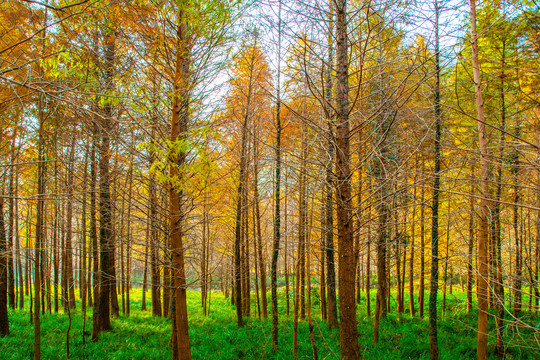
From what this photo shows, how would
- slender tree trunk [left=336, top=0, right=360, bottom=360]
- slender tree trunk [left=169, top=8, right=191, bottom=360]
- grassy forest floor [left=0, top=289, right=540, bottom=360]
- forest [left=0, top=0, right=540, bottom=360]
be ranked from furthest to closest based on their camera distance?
grassy forest floor [left=0, top=289, right=540, bottom=360] → slender tree trunk [left=169, top=8, right=191, bottom=360] → slender tree trunk [left=336, top=0, right=360, bottom=360] → forest [left=0, top=0, right=540, bottom=360]

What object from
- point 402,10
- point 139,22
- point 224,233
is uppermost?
point 139,22

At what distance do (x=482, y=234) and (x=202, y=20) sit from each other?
7184mm

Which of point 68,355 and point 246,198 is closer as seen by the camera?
point 68,355

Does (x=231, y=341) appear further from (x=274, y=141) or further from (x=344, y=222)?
(x=344, y=222)

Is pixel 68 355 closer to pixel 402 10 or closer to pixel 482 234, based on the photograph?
pixel 402 10

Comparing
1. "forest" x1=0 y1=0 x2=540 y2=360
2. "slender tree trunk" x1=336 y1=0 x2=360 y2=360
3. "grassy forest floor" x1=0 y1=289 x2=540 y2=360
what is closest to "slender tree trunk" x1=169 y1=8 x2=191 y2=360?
"forest" x1=0 y1=0 x2=540 y2=360

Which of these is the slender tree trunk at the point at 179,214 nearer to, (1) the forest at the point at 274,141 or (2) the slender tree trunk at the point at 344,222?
(1) the forest at the point at 274,141

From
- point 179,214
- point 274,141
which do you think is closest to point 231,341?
point 179,214

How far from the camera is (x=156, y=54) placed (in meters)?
4.36

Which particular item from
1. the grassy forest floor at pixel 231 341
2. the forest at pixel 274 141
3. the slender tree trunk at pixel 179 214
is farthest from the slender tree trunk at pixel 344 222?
the grassy forest floor at pixel 231 341

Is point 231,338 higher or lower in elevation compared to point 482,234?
lower

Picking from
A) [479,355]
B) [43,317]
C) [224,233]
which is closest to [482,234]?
[479,355]

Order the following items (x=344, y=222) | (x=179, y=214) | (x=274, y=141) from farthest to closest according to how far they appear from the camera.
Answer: (x=274, y=141) → (x=179, y=214) → (x=344, y=222)

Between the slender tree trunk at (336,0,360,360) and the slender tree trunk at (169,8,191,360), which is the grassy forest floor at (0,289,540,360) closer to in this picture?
the slender tree trunk at (169,8,191,360)
